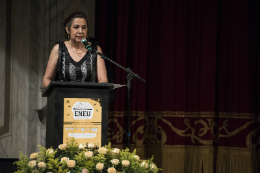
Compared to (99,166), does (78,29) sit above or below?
above

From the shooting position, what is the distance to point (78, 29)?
7.22 ft

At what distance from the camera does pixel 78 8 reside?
3.06 meters

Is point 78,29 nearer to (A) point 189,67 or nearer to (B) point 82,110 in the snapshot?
(B) point 82,110

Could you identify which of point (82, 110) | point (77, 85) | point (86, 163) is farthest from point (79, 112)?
point (86, 163)

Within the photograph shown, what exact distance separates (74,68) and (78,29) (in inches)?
11.8

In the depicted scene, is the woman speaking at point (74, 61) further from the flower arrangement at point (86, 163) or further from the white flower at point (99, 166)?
the white flower at point (99, 166)

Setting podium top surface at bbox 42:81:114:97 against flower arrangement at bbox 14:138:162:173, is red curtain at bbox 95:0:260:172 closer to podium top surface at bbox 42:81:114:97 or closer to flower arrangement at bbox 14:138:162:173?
podium top surface at bbox 42:81:114:97

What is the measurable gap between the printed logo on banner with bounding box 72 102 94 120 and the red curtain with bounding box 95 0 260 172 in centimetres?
161

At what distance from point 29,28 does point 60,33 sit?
309mm

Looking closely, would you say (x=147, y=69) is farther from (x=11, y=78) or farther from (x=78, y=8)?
(x=11, y=78)

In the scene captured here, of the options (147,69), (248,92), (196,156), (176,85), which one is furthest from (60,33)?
(248,92)

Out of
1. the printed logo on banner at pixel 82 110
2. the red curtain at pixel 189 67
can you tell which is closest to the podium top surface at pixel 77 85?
the printed logo on banner at pixel 82 110

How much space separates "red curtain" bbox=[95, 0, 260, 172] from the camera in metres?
3.32

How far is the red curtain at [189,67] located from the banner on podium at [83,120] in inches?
63.1
